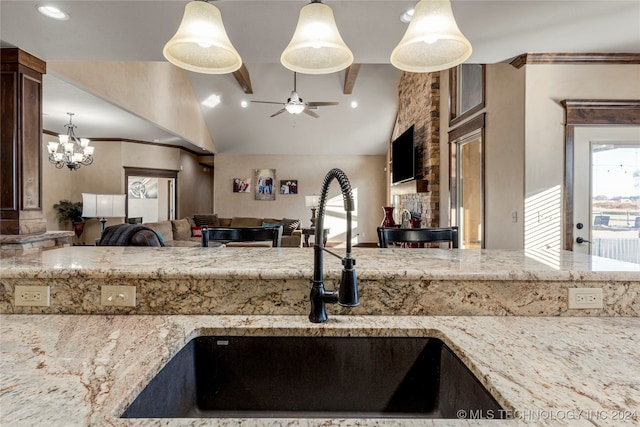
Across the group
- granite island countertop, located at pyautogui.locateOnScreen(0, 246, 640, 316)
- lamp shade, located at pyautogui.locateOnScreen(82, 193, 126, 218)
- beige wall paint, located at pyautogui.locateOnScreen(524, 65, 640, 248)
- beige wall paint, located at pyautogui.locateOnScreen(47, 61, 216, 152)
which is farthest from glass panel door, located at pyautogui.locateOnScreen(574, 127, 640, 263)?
lamp shade, located at pyautogui.locateOnScreen(82, 193, 126, 218)

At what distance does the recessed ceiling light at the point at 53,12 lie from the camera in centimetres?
220

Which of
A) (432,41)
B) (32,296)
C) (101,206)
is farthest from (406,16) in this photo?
(101,206)

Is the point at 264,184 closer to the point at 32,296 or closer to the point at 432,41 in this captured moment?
the point at 432,41

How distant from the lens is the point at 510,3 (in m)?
2.15

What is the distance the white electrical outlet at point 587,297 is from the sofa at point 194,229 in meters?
4.55

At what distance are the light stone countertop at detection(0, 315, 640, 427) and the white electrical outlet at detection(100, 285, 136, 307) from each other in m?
0.04

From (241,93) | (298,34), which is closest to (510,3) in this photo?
(298,34)

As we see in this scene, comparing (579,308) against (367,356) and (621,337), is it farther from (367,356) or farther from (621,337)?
(367,356)

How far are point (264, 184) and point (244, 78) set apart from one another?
335 centimetres

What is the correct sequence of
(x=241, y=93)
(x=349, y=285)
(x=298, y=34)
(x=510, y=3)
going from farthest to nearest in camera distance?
1. (x=241, y=93)
2. (x=510, y=3)
3. (x=298, y=34)
4. (x=349, y=285)

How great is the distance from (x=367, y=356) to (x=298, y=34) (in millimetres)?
1217

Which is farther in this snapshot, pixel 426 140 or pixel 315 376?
pixel 426 140

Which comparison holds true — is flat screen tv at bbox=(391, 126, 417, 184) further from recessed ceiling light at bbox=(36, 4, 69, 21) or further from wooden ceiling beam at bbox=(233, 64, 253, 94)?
recessed ceiling light at bbox=(36, 4, 69, 21)

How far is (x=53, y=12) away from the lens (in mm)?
2256
